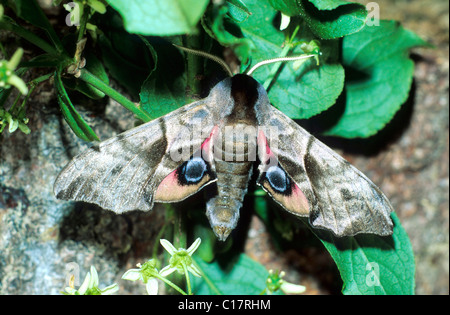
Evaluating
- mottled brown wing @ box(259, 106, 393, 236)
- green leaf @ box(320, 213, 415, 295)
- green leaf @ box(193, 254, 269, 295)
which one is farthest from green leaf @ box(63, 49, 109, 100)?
green leaf @ box(320, 213, 415, 295)

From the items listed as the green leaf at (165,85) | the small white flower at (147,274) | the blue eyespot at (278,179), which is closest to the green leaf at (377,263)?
the blue eyespot at (278,179)

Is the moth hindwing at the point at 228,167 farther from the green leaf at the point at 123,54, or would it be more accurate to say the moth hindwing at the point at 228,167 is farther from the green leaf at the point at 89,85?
the green leaf at the point at 123,54

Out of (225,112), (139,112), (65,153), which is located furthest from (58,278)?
(225,112)

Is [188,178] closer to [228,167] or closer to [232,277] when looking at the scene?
[228,167]
